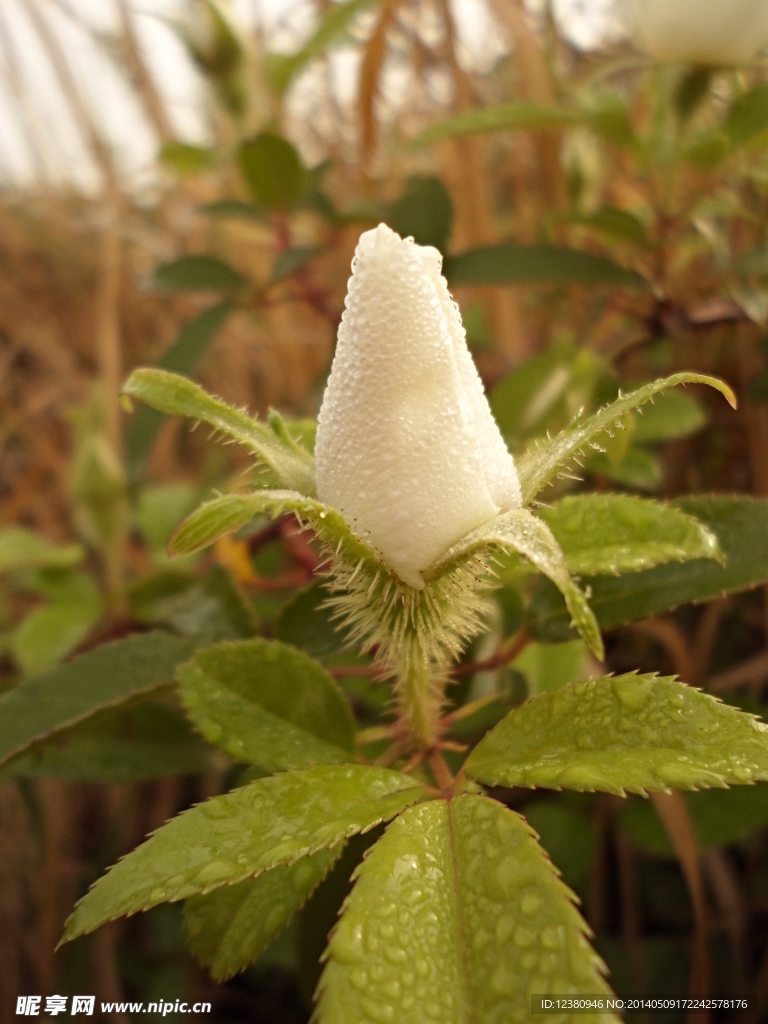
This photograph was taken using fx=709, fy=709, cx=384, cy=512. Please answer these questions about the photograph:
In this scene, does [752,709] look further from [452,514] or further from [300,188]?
[300,188]

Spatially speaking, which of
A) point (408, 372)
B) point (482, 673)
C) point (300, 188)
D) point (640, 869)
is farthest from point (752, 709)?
point (300, 188)

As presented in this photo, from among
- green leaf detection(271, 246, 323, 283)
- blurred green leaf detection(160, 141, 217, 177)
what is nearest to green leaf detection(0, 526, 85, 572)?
green leaf detection(271, 246, 323, 283)

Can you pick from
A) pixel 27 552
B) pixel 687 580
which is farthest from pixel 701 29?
pixel 27 552

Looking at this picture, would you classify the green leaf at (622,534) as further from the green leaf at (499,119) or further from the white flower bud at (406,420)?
the green leaf at (499,119)

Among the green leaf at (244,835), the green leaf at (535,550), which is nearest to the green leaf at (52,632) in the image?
the green leaf at (244,835)

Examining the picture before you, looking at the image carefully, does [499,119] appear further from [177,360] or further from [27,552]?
[27,552]
